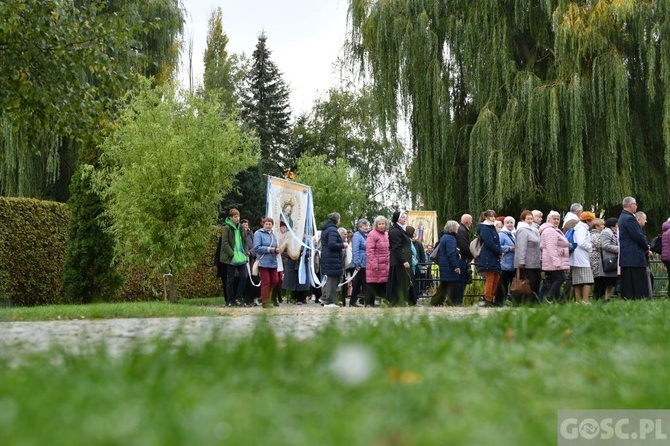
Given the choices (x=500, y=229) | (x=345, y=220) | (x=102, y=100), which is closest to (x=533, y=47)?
(x=500, y=229)

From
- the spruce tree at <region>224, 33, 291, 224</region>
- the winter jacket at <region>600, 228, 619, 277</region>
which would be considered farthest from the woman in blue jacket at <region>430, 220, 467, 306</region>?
the spruce tree at <region>224, 33, 291, 224</region>

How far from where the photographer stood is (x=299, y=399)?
3.36 m

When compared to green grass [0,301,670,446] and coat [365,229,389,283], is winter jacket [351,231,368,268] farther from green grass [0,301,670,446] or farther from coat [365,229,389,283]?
green grass [0,301,670,446]

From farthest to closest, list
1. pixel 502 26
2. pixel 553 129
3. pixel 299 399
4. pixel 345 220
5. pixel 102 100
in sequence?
pixel 345 220
pixel 502 26
pixel 553 129
pixel 102 100
pixel 299 399

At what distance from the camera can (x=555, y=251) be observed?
15992 mm

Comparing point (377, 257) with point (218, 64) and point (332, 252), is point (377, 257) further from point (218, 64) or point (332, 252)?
point (218, 64)

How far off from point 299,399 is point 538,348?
232 cm

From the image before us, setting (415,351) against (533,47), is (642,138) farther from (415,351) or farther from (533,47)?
(415,351)

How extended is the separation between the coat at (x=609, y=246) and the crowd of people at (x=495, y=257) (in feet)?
0.06

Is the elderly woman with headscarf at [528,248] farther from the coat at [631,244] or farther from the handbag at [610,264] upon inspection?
the handbag at [610,264]

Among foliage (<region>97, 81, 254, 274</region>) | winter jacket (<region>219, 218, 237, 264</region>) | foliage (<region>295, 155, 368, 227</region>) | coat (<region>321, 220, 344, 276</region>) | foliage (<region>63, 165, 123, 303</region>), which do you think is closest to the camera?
coat (<region>321, 220, 344, 276</region>)

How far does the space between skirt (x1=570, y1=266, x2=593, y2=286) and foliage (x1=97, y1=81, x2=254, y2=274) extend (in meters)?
8.15

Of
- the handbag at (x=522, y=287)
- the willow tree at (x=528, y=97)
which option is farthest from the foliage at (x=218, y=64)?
Answer: the handbag at (x=522, y=287)

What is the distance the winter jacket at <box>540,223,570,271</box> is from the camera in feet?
52.2
